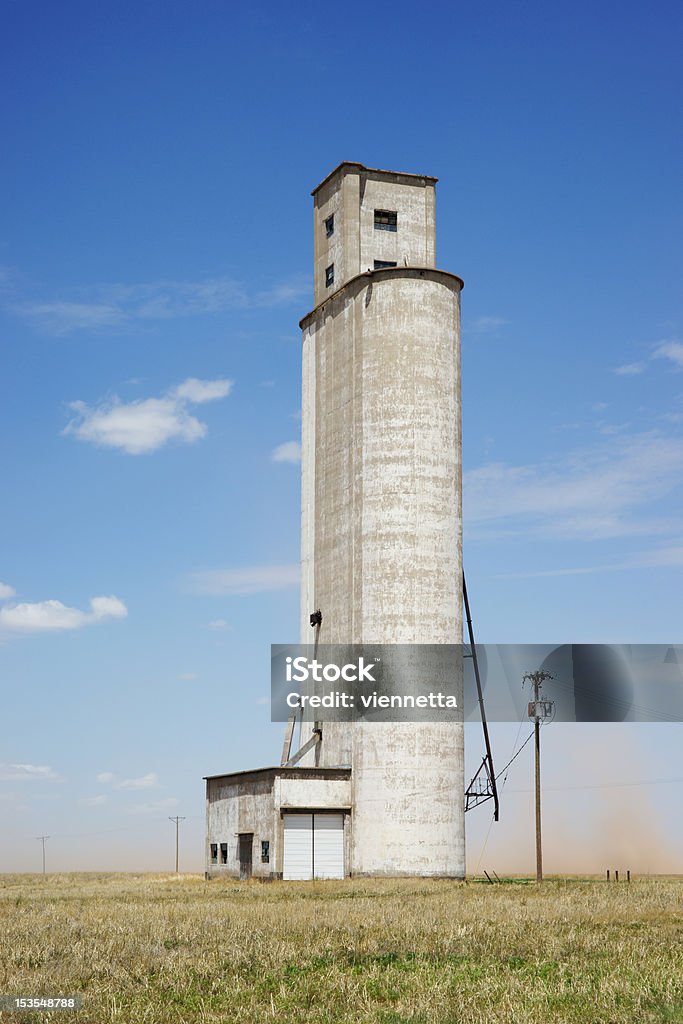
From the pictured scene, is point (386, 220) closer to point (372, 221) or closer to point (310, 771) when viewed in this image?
point (372, 221)

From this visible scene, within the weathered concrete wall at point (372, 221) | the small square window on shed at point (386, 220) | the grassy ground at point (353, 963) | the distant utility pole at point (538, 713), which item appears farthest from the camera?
the small square window on shed at point (386, 220)

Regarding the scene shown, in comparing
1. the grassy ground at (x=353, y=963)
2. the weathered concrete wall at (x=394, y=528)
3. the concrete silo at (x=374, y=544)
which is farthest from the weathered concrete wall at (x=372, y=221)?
the grassy ground at (x=353, y=963)

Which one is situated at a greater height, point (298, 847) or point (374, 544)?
point (374, 544)

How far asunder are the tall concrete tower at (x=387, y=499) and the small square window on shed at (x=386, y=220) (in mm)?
109

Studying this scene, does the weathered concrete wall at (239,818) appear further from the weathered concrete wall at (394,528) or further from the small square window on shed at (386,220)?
the small square window on shed at (386,220)

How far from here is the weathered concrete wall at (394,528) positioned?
5894 cm

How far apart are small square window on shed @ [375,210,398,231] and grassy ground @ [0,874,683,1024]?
44.5 meters

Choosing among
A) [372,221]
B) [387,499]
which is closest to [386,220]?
[372,221]

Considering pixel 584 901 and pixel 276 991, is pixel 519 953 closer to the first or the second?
pixel 276 991

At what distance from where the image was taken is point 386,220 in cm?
7044

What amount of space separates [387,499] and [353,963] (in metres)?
40.9

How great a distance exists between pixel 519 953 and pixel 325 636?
4163 centimetres

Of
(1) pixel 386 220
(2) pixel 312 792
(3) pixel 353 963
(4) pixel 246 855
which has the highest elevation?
(1) pixel 386 220

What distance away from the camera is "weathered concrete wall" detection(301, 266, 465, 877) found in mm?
58938
